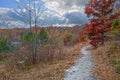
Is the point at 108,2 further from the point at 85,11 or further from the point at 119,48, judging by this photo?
the point at 119,48

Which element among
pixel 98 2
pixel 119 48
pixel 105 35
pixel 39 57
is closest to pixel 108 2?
pixel 98 2

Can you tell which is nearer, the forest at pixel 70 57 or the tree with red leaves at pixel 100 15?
the forest at pixel 70 57

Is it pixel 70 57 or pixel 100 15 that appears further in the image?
pixel 100 15

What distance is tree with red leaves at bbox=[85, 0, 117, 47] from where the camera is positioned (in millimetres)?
30641

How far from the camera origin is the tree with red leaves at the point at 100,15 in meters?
30.6

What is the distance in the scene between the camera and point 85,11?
104ft

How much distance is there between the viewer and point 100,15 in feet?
102

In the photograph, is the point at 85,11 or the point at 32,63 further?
the point at 85,11

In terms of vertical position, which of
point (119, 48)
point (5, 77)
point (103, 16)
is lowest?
point (5, 77)

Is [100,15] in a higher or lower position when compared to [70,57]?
higher

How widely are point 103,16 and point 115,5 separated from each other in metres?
2.54

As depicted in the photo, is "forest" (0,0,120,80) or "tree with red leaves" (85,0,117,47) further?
"tree with red leaves" (85,0,117,47)

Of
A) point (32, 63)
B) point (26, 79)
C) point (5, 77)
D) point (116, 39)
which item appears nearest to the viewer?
point (26, 79)

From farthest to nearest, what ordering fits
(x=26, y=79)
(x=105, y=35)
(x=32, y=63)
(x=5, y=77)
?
(x=105, y=35) < (x=32, y=63) < (x=5, y=77) < (x=26, y=79)
